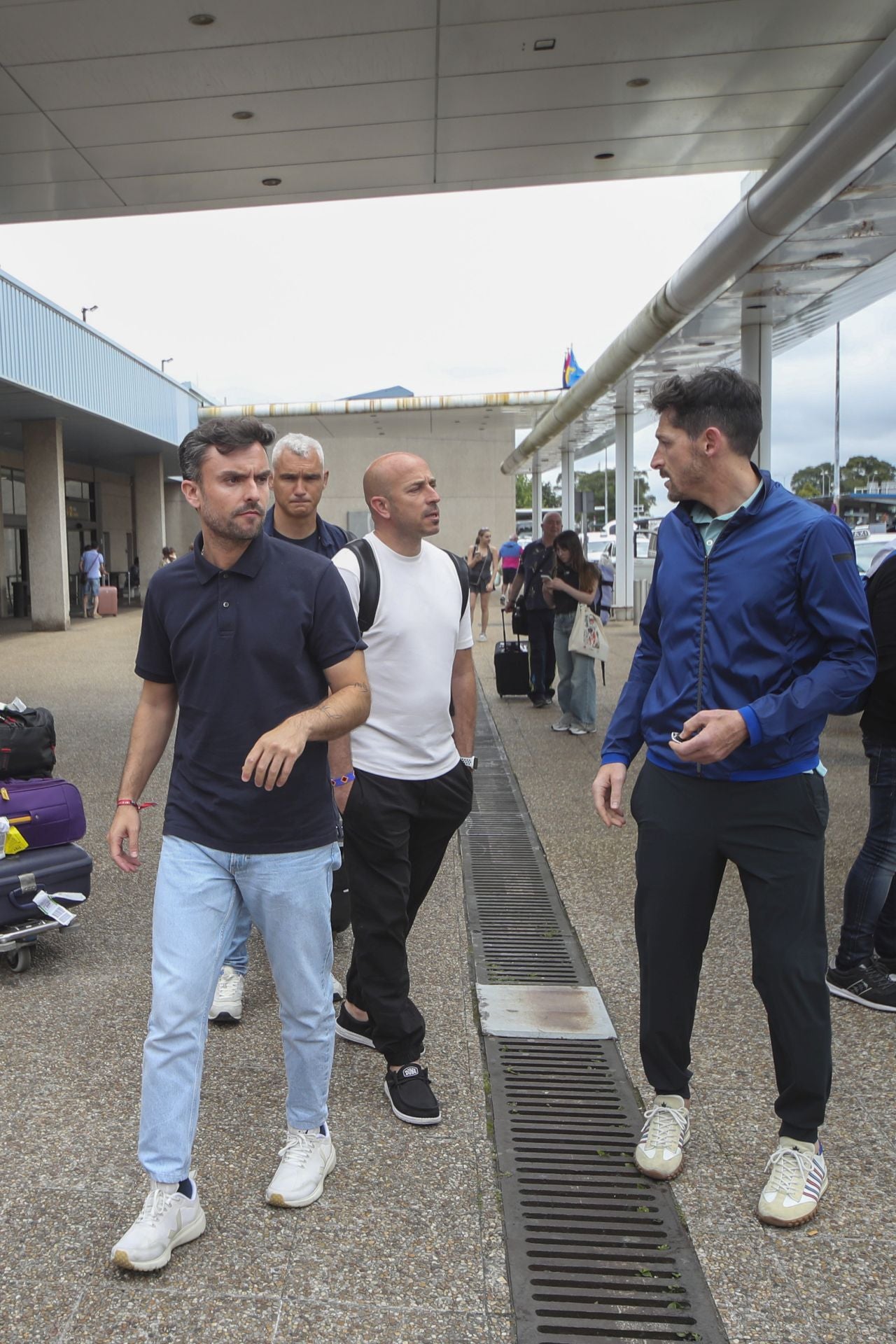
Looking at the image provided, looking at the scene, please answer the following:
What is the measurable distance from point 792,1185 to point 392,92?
850cm

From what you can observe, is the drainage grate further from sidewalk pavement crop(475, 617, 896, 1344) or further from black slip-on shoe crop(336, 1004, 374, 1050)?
black slip-on shoe crop(336, 1004, 374, 1050)

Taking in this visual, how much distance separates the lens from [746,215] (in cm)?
1025

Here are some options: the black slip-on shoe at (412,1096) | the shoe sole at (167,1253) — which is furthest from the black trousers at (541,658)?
the shoe sole at (167,1253)

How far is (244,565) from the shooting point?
2.89 m

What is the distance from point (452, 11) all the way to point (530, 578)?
538cm

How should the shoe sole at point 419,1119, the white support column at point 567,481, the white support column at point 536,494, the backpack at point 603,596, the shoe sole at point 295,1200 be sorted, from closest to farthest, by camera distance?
1. the shoe sole at point 295,1200
2. the shoe sole at point 419,1119
3. the backpack at point 603,596
4. the white support column at point 567,481
5. the white support column at point 536,494

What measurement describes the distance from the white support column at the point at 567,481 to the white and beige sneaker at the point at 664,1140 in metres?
28.6

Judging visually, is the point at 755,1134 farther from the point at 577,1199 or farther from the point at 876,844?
the point at 876,844

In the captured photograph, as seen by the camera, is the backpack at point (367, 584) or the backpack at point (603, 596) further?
the backpack at point (603, 596)

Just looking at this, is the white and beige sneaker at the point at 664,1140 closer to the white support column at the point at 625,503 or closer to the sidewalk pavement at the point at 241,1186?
the sidewalk pavement at the point at 241,1186

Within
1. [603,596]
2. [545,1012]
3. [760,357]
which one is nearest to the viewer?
[545,1012]

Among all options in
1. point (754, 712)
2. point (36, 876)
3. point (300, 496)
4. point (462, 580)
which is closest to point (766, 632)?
point (754, 712)

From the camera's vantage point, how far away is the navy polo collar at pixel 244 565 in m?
2.89

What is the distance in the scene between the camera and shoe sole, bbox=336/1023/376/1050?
13.4ft
